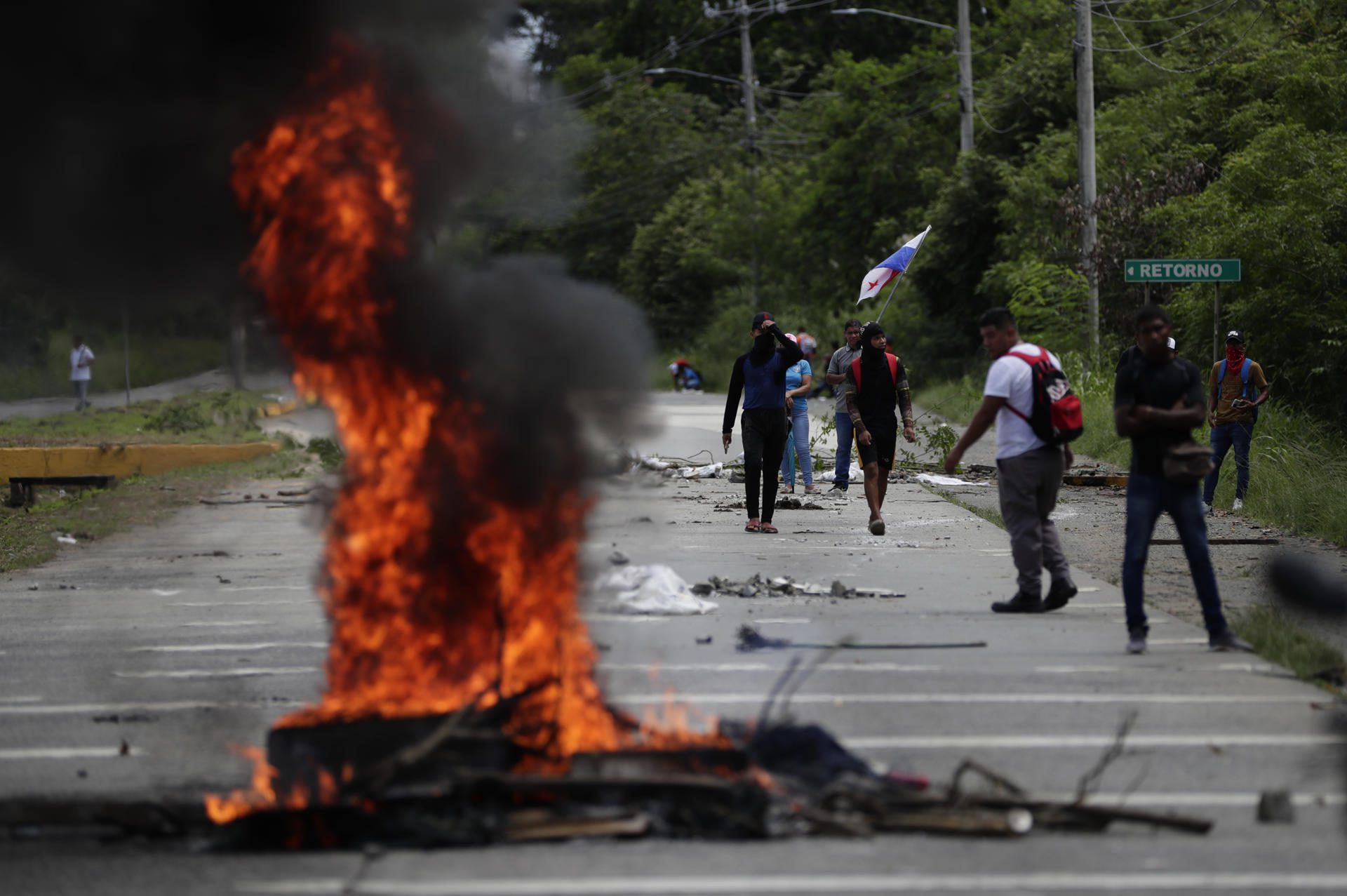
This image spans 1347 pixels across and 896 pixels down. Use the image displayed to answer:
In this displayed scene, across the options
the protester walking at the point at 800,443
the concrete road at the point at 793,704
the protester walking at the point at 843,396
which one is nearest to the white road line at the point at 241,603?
the concrete road at the point at 793,704

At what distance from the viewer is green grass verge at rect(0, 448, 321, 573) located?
14.8 meters

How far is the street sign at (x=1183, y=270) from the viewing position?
15.8m

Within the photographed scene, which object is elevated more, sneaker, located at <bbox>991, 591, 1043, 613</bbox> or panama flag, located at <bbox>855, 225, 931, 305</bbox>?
panama flag, located at <bbox>855, 225, 931, 305</bbox>

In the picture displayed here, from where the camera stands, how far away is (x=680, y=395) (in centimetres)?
4356

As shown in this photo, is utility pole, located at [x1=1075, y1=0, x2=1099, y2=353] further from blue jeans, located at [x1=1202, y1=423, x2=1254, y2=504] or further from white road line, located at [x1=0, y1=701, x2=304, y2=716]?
white road line, located at [x1=0, y1=701, x2=304, y2=716]

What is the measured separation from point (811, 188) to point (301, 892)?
39745 millimetres

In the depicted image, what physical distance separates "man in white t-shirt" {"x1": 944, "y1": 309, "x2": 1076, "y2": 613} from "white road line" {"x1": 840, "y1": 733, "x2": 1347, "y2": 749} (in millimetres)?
2892

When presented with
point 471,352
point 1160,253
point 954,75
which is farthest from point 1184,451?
point 954,75

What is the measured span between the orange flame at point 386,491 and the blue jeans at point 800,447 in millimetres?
10418

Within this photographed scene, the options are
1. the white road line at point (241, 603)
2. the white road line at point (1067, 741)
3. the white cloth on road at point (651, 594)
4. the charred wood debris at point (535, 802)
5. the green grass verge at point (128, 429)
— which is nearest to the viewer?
the charred wood debris at point (535, 802)

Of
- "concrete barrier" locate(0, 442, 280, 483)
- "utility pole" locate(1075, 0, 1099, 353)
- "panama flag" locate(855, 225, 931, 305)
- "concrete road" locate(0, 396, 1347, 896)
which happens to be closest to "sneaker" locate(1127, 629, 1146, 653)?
"concrete road" locate(0, 396, 1347, 896)

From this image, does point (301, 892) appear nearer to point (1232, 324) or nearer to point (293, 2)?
point (293, 2)

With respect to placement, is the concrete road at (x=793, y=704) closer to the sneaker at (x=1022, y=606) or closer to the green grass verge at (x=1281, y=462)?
the sneaker at (x=1022, y=606)

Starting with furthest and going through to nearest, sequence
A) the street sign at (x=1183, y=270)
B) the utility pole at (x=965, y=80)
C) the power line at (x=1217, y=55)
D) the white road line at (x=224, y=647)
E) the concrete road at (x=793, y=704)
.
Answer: the utility pole at (x=965, y=80) → the power line at (x=1217, y=55) → the street sign at (x=1183, y=270) → the white road line at (x=224, y=647) → the concrete road at (x=793, y=704)
